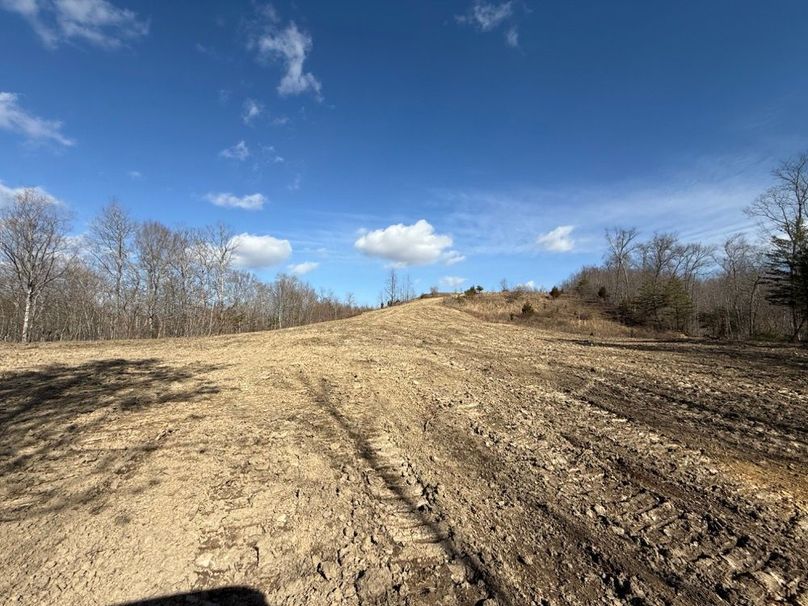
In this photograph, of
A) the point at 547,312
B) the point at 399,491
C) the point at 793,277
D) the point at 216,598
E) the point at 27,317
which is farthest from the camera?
the point at 547,312

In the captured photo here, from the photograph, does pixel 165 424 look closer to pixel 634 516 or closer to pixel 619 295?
pixel 634 516

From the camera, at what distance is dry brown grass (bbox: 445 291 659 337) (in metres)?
28.1

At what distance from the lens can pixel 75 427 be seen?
15.6ft

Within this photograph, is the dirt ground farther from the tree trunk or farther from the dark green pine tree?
the tree trunk

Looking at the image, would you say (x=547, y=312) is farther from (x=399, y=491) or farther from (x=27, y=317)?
(x=27, y=317)

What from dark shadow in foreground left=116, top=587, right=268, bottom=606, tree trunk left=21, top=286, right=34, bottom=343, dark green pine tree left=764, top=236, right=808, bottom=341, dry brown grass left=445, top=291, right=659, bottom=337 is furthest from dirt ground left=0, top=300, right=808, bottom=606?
tree trunk left=21, top=286, right=34, bottom=343

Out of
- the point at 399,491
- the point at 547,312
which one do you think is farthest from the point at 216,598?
the point at 547,312

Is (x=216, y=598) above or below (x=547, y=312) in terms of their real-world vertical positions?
below

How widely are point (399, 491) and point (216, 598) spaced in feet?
5.53

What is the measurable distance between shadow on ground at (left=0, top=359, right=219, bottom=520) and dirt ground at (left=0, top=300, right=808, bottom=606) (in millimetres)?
30

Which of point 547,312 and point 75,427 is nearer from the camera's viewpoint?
point 75,427

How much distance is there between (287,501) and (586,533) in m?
2.51

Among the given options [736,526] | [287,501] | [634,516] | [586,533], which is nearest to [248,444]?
[287,501]

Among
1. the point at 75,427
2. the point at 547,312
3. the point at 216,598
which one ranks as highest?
the point at 547,312
